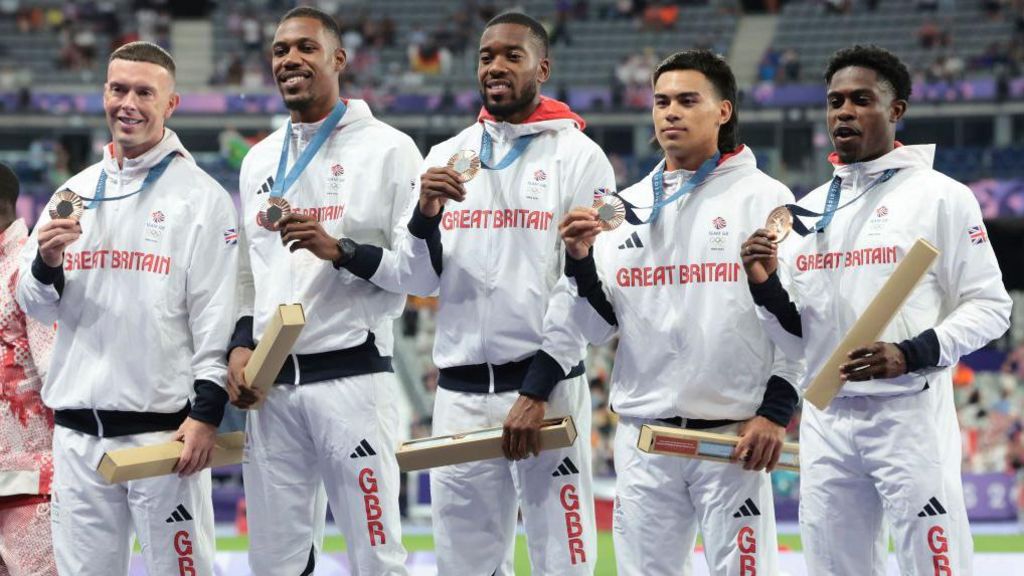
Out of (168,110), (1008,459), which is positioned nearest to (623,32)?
(1008,459)

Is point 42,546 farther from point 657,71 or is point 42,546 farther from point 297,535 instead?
point 657,71

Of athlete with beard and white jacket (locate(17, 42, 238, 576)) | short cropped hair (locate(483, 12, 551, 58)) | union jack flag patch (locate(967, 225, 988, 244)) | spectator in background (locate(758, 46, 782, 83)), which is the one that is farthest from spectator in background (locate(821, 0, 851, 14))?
athlete with beard and white jacket (locate(17, 42, 238, 576))

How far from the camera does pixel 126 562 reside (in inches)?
192

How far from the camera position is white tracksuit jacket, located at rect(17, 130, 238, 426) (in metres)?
4.83

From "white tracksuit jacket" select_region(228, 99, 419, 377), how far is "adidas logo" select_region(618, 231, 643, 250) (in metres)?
0.84

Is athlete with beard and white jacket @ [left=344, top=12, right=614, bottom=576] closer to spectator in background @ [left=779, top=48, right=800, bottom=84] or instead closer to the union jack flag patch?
the union jack flag patch

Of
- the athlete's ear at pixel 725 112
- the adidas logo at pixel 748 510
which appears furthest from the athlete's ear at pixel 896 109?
the adidas logo at pixel 748 510

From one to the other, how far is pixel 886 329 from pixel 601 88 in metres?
19.2

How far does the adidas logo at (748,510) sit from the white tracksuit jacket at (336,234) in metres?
1.54

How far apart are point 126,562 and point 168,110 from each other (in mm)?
1829

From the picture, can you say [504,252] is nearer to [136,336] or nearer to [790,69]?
[136,336]

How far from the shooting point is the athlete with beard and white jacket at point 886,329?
4289 mm

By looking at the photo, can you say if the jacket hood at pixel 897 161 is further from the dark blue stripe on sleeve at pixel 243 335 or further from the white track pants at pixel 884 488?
the dark blue stripe on sleeve at pixel 243 335

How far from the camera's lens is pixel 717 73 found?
4.76 m
